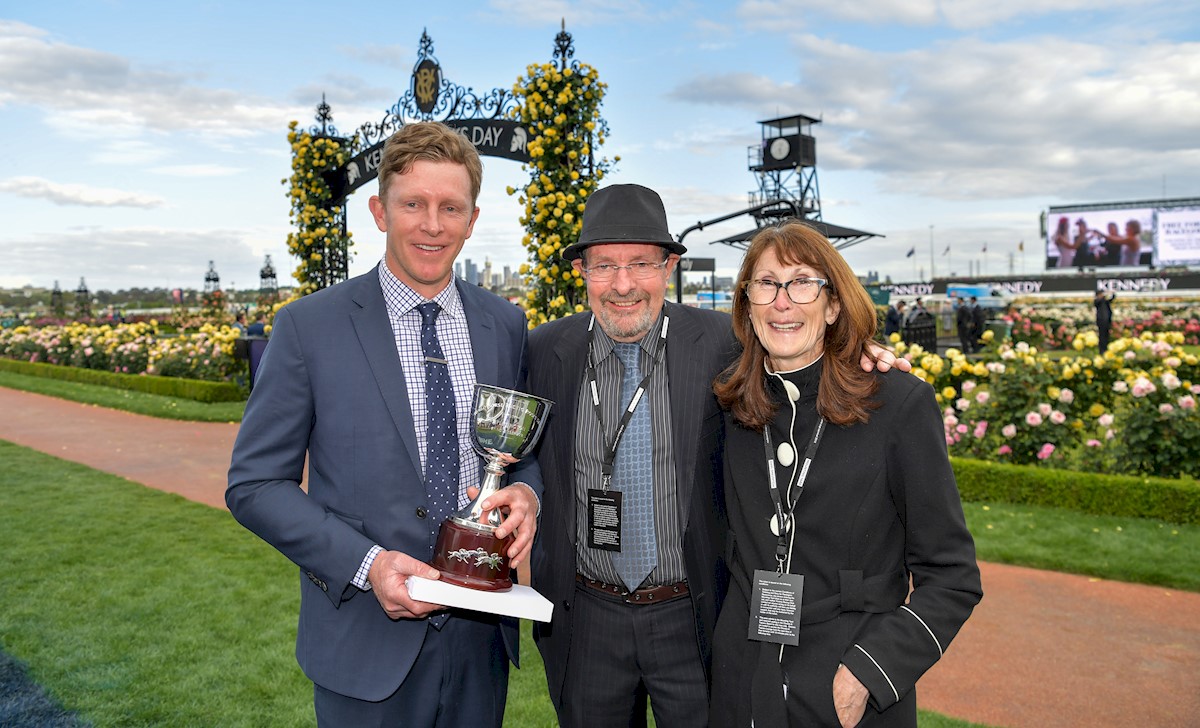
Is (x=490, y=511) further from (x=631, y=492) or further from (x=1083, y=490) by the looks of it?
(x=1083, y=490)

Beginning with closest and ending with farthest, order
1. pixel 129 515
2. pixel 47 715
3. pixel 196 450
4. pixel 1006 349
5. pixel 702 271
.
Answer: pixel 47 715
pixel 129 515
pixel 1006 349
pixel 196 450
pixel 702 271

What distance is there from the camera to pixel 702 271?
18.2 m

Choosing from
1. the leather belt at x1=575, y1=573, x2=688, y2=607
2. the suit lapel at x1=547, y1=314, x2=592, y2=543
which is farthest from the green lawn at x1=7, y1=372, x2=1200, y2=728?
the suit lapel at x1=547, y1=314, x2=592, y2=543

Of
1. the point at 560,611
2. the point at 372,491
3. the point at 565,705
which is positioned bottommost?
the point at 565,705

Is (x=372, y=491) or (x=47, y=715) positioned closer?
(x=372, y=491)

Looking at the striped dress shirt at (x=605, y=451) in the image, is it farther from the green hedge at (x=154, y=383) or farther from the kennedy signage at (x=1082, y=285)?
the kennedy signage at (x=1082, y=285)

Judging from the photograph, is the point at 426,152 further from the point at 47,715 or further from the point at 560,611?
the point at 47,715

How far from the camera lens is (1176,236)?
2304 inches

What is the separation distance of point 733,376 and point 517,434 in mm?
670

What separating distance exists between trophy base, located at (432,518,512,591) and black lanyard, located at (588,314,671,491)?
68 cm

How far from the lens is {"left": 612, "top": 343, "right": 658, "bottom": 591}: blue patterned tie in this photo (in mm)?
2822

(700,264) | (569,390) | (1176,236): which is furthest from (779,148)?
(569,390)

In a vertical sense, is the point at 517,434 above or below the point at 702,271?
below

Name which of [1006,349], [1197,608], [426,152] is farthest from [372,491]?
[1006,349]
